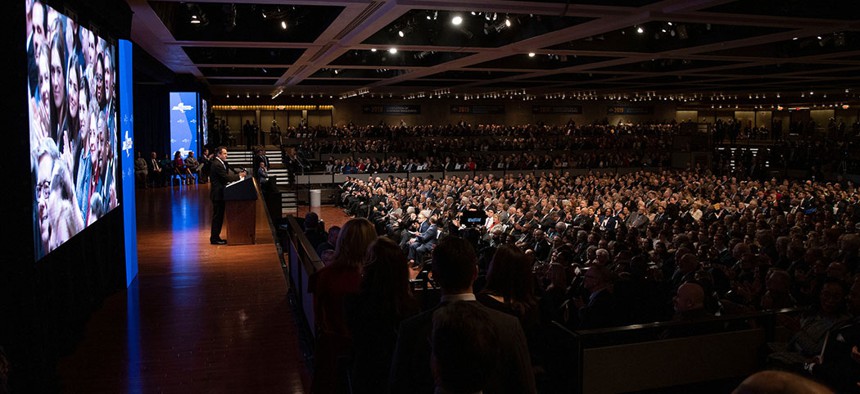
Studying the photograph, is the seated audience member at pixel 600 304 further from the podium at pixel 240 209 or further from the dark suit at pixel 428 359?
the podium at pixel 240 209

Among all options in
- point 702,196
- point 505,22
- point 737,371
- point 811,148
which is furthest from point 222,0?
point 811,148

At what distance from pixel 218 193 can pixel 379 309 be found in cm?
712

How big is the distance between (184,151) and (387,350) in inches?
720

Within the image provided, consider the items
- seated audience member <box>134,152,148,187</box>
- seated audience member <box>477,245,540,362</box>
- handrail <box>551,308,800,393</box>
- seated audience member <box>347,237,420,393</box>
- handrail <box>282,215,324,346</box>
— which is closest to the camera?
seated audience member <box>347,237,420,393</box>

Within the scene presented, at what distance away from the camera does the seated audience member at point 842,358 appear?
4.07 m

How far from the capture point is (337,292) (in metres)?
3.44

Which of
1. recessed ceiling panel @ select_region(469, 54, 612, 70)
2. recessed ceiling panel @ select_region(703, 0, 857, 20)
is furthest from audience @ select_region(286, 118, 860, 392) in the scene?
recessed ceiling panel @ select_region(469, 54, 612, 70)

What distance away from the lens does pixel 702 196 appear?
18.7m

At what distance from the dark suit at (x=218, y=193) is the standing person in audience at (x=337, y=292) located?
635 cm

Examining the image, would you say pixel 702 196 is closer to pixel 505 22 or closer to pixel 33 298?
pixel 505 22

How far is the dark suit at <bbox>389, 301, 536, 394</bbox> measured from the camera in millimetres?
2230

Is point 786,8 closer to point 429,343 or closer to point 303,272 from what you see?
→ point 303,272

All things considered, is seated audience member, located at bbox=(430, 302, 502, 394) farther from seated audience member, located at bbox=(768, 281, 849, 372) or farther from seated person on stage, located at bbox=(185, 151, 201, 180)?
seated person on stage, located at bbox=(185, 151, 201, 180)

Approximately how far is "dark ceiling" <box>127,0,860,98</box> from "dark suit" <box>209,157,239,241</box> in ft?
7.69
